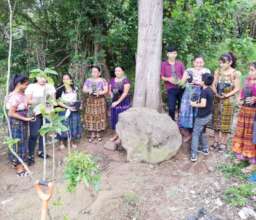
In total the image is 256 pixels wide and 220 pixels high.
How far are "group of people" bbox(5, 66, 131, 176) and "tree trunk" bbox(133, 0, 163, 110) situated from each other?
27cm

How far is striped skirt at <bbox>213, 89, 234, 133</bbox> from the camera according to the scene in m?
5.14

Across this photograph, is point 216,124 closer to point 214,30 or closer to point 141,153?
point 141,153

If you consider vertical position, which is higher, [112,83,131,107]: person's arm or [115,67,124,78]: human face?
[115,67,124,78]: human face

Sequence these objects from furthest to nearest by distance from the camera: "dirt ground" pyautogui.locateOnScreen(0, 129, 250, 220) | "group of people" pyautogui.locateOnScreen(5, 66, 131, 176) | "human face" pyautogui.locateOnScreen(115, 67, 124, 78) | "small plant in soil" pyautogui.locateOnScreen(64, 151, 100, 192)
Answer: "human face" pyautogui.locateOnScreen(115, 67, 124, 78) < "group of people" pyautogui.locateOnScreen(5, 66, 131, 176) < "dirt ground" pyautogui.locateOnScreen(0, 129, 250, 220) < "small plant in soil" pyautogui.locateOnScreen(64, 151, 100, 192)

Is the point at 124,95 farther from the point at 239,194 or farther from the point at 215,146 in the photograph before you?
the point at 239,194

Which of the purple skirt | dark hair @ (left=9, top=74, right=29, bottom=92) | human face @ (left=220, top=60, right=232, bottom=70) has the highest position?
human face @ (left=220, top=60, right=232, bottom=70)

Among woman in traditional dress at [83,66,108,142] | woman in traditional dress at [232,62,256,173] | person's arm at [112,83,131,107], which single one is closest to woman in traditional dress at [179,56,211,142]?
woman in traditional dress at [232,62,256,173]

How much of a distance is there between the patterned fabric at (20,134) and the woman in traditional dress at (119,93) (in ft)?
4.77

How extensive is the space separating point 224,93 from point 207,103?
0.43 meters

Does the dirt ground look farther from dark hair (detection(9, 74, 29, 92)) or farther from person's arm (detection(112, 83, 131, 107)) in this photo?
dark hair (detection(9, 74, 29, 92))

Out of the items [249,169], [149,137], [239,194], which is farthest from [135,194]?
[249,169]

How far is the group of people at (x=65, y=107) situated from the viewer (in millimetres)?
→ 4805

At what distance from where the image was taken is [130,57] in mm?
7527

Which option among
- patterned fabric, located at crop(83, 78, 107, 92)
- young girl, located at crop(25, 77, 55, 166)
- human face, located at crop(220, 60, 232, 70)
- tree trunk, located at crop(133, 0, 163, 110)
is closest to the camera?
human face, located at crop(220, 60, 232, 70)
